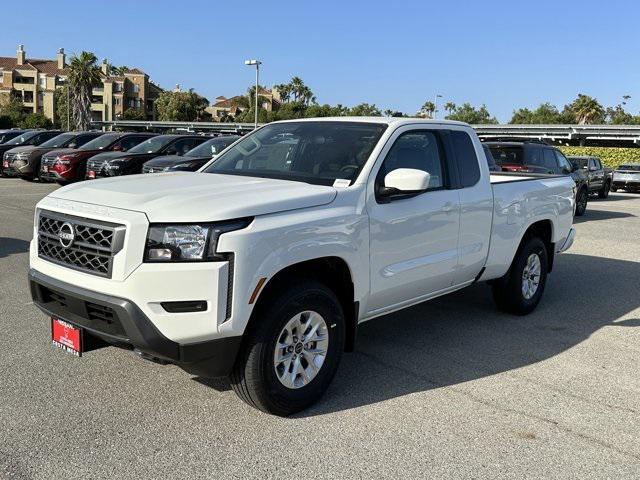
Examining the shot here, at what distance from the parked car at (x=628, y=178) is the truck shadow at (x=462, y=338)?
2162cm

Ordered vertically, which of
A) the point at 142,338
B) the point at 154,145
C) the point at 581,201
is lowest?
the point at 142,338

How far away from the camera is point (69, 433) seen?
364cm

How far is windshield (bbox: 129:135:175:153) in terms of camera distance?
56.7 feet

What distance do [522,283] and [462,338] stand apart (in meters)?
1.13

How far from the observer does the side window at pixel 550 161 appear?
1461 centimetres

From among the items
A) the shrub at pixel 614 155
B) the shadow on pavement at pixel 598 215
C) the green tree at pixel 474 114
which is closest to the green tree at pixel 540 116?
the green tree at pixel 474 114

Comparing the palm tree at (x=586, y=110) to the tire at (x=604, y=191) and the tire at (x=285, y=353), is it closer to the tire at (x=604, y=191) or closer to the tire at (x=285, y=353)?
the tire at (x=604, y=191)

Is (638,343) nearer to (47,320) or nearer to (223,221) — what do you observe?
(223,221)

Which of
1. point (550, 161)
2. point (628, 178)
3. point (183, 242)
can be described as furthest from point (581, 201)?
point (183, 242)

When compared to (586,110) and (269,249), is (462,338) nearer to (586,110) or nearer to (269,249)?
(269,249)

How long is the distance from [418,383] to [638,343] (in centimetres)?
249

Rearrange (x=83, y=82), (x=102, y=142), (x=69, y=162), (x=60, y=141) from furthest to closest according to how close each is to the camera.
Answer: (x=83, y=82) < (x=60, y=141) < (x=102, y=142) < (x=69, y=162)

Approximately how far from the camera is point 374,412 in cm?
407

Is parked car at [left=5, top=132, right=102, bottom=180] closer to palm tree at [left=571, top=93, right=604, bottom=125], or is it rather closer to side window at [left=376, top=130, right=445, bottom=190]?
side window at [left=376, top=130, right=445, bottom=190]
